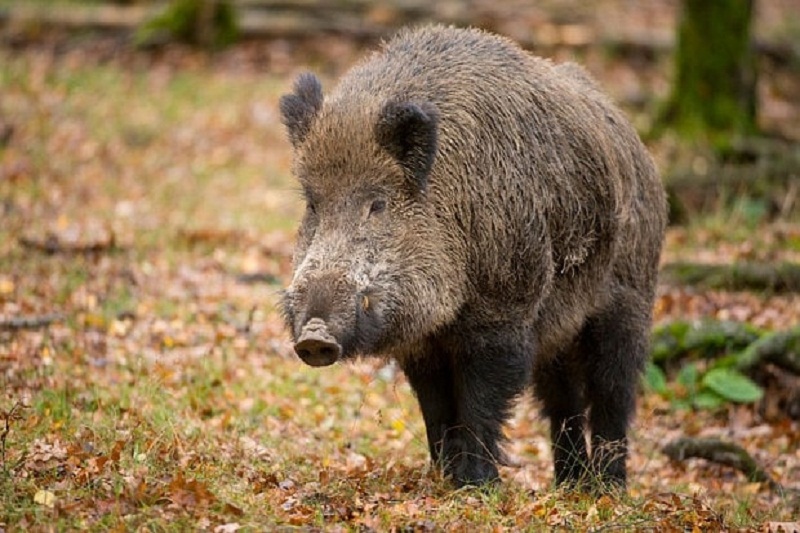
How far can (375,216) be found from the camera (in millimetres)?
6652

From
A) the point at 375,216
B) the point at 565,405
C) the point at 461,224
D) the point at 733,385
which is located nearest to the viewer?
the point at 375,216

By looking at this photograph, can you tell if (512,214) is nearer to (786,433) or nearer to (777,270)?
(786,433)

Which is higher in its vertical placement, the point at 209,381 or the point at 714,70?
the point at 714,70

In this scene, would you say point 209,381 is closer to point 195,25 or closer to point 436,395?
point 436,395

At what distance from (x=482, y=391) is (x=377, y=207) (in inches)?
47.9

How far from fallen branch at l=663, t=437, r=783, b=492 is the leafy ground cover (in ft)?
0.32

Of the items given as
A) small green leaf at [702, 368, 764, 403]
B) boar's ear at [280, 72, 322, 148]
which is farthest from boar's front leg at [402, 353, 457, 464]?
small green leaf at [702, 368, 764, 403]

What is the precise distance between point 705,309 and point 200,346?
457cm

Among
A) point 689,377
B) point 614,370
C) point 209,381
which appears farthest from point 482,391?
point 689,377

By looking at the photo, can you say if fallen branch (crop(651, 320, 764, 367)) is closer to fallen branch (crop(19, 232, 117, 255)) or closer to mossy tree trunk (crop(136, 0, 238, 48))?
fallen branch (crop(19, 232, 117, 255))

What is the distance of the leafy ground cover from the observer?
612cm

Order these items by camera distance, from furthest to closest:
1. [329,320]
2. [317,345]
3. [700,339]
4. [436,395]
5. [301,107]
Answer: [700,339] < [436,395] < [301,107] < [329,320] < [317,345]

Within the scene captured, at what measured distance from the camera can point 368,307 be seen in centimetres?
630

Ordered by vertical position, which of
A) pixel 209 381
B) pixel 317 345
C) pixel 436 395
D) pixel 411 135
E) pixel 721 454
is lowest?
pixel 721 454
